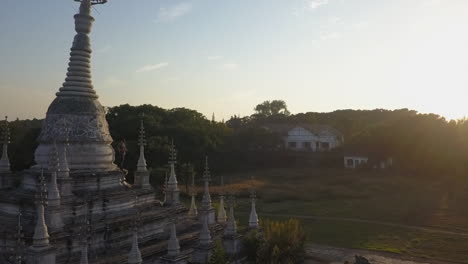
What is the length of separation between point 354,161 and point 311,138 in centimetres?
1963

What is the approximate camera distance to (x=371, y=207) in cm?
4706

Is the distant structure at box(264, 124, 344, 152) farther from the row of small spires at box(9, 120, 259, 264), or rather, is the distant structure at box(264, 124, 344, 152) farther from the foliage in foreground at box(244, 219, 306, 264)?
the row of small spires at box(9, 120, 259, 264)

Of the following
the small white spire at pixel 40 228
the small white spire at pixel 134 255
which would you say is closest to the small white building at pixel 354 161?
the small white spire at pixel 134 255

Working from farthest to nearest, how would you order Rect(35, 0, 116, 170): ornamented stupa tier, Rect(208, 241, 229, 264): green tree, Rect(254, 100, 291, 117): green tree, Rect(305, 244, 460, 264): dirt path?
1. Rect(254, 100, 291, 117): green tree
2. Rect(305, 244, 460, 264): dirt path
3. Rect(35, 0, 116, 170): ornamented stupa tier
4. Rect(208, 241, 229, 264): green tree

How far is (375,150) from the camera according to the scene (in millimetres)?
75250

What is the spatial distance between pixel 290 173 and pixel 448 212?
31.0m

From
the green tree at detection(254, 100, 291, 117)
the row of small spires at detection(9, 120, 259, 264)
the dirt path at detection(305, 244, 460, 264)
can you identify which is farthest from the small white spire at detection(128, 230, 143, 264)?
the green tree at detection(254, 100, 291, 117)

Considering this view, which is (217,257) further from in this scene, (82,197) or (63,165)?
(63,165)

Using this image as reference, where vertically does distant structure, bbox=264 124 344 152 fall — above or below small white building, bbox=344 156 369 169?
above

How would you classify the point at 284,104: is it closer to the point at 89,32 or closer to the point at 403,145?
the point at 403,145

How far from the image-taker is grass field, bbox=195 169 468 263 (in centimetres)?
3388

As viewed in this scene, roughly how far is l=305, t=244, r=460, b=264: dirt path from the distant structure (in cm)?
6522

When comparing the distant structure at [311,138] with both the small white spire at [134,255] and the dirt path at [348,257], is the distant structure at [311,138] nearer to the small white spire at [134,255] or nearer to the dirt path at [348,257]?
the dirt path at [348,257]

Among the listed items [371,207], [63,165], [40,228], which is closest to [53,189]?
[63,165]
